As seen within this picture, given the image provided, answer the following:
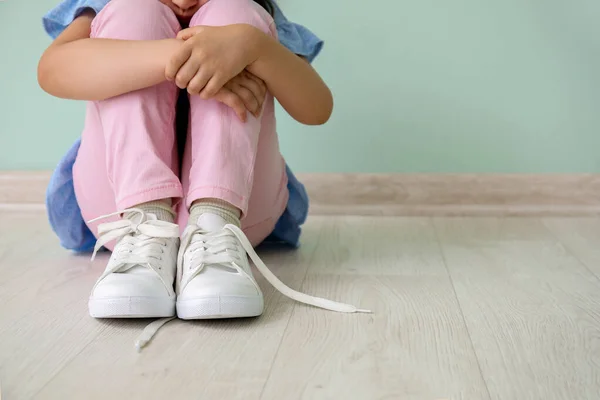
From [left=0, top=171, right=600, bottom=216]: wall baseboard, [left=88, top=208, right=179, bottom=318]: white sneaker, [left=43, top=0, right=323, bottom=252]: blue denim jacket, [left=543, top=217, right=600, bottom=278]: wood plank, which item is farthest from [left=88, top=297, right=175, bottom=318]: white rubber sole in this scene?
[left=0, top=171, right=600, bottom=216]: wall baseboard

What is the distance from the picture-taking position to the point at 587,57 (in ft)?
5.17

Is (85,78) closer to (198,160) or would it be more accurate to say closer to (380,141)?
(198,160)

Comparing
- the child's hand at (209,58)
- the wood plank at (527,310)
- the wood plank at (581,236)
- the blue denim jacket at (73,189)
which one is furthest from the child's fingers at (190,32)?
the wood plank at (581,236)

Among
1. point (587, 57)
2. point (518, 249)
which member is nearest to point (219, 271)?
point (518, 249)

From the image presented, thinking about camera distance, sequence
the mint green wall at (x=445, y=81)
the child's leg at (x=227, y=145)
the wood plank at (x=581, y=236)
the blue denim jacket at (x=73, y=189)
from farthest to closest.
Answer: the mint green wall at (x=445, y=81) → the wood plank at (x=581, y=236) → the blue denim jacket at (x=73, y=189) → the child's leg at (x=227, y=145)

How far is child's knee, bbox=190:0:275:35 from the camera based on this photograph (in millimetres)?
1000

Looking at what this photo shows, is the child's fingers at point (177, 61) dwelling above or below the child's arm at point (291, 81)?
above

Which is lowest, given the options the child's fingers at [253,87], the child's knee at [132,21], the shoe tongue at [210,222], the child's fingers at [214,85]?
the shoe tongue at [210,222]

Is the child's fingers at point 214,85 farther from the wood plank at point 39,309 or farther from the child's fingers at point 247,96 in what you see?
the wood plank at point 39,309

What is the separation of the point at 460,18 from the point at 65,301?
100 centimetres

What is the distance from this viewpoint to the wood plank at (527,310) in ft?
2.32

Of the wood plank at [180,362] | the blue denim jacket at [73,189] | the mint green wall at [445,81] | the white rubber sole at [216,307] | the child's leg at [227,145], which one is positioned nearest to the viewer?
the wood plank at [180,362]

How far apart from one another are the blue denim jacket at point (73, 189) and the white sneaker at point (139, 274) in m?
0.28

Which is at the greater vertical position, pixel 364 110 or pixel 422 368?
pixel 422 368
